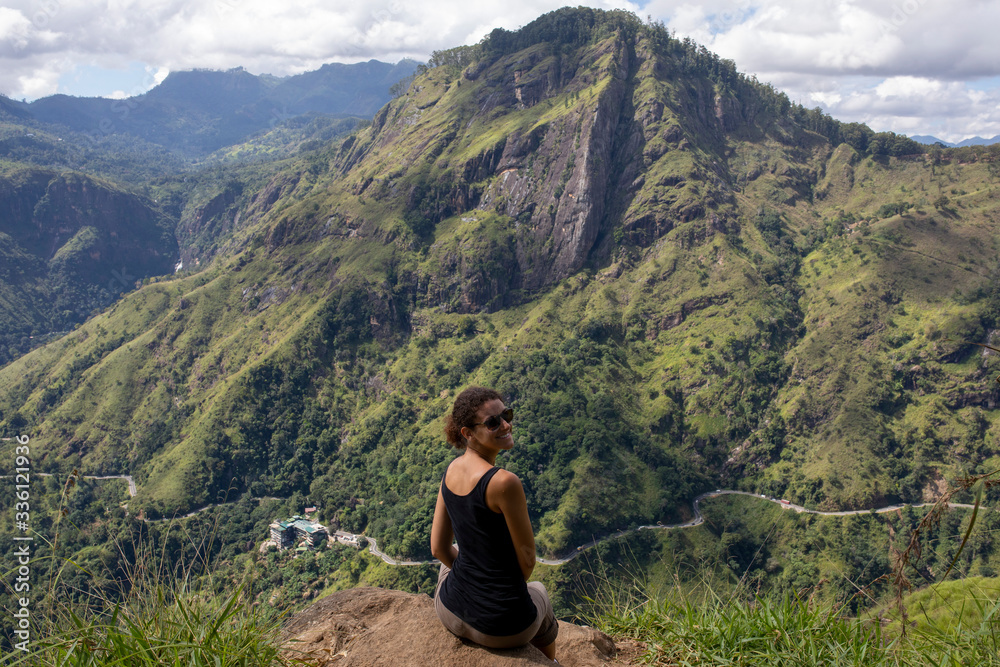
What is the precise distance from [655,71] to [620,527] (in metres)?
86.1

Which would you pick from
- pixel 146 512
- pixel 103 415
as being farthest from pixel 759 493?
pixel 103 415

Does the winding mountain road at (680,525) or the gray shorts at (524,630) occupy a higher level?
the gray shorts at (524,630)

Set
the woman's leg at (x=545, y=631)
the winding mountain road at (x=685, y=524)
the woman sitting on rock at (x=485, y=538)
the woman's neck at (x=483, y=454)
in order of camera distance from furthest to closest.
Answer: the winding mountain road at (x=685, y=524)
the woman's leg at (x=545, y=631)
the woman's neck at (x=483, y=454)
the woman sitting on rock at (x=485, y=538)

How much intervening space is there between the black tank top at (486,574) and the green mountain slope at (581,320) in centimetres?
5129

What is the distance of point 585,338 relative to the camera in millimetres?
75938

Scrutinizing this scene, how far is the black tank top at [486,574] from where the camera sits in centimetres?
431

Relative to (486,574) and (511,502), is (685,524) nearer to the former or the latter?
(486,574)

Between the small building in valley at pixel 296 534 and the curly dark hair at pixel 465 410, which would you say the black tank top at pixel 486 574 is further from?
the small building in valley at pixel 296 534

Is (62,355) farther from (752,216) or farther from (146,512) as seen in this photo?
(752,216)

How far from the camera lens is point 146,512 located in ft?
220

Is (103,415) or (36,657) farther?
(103,415)

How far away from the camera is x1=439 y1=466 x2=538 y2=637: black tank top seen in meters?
4.31

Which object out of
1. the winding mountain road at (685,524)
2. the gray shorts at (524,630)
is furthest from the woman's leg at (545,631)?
the winding mountain road at (685,524)

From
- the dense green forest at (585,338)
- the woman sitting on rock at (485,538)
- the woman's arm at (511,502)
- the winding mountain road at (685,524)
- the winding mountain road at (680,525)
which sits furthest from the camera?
the dense green forest at (585,338)
